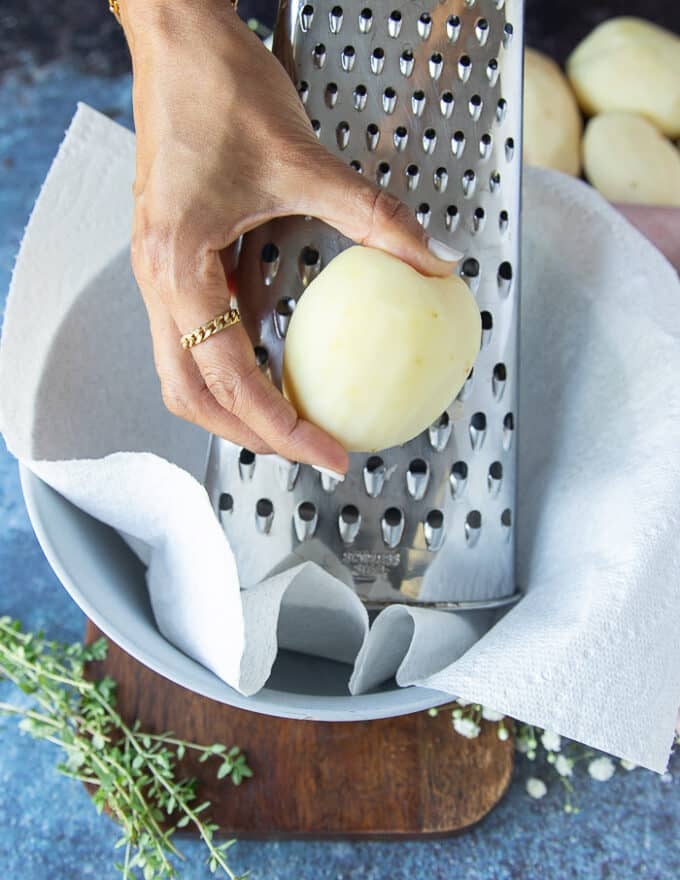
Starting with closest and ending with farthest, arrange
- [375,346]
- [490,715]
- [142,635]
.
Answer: [375,346]
[142,635]
[490,715]

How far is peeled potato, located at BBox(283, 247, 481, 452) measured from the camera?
0.55m

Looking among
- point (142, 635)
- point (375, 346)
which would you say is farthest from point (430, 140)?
point (142, 635)

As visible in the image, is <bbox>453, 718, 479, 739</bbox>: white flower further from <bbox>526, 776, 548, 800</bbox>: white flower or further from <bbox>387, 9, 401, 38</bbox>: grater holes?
<bbox>387, 9, 401, 38</bbox>: grater holes

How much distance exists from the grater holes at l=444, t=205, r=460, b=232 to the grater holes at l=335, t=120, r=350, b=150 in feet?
0.28

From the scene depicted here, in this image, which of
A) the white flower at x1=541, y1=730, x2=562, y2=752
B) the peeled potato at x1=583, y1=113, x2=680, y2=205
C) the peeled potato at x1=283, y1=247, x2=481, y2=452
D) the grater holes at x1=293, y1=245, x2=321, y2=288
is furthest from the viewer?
the peeled potato at x1=583, y1=113, x2=680, y2=205

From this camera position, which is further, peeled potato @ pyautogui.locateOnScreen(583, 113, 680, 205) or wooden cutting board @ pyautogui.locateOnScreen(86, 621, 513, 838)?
peeled potato @ pyautogui.locateOnScreen(583, 113, 680, 205)

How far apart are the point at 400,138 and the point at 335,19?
3.8 inches

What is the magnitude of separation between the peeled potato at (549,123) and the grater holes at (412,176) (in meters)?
0.40

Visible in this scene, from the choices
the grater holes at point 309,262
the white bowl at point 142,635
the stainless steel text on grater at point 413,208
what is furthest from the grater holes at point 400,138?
the white bowl at point 142,635

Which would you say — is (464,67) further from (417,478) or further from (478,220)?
(417,478)

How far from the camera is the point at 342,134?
0.71 metres

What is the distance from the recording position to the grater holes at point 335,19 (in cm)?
70

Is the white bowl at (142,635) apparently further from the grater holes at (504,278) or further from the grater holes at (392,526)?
the grater holes at (504,278)

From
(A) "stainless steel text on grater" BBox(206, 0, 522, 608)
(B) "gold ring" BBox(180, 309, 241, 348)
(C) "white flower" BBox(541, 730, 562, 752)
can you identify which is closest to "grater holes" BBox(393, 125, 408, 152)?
(A) "stainless steel text on grater" BBox(206, 0, 522, 608)
